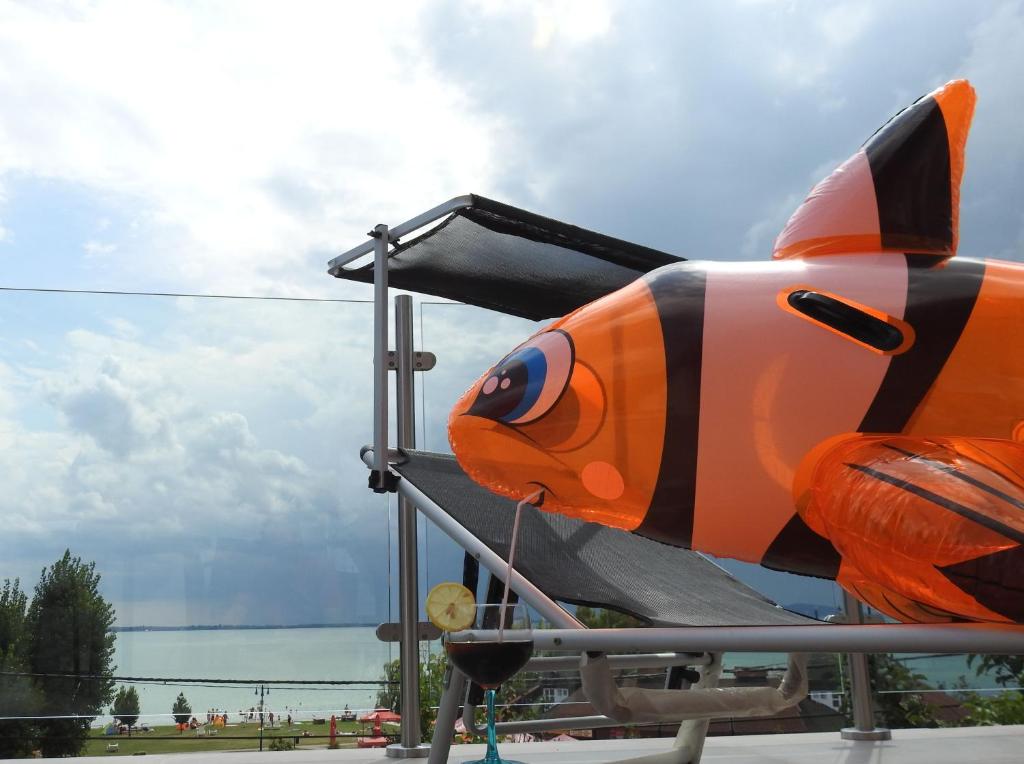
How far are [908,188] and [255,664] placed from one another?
219 centimetres

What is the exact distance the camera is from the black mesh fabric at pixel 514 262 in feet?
4.58

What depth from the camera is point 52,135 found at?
3164mm

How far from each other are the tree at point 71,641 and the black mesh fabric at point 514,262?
1.40 meters

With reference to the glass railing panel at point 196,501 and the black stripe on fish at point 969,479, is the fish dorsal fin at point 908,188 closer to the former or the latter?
the black stripe on fish at point 969,479

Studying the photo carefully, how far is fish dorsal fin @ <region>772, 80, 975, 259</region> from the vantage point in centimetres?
88

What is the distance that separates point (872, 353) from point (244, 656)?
2153 millimetres

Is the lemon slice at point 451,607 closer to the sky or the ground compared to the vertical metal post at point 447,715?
closer to the sky

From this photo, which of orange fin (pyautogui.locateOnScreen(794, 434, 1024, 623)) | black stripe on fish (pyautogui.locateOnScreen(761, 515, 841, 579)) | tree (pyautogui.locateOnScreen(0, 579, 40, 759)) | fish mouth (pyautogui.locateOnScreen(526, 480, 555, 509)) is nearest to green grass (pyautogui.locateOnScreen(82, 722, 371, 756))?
tree (pyautogui.locateOnScreen(0, 579, 40, 759))

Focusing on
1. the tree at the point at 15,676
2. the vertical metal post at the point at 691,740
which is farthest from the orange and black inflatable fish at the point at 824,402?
the tree at the point at 15,676

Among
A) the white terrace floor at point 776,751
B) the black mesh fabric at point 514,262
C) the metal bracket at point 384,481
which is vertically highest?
the black mesh fabric at point 514,262

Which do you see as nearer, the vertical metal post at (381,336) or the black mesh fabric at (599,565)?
the black mesh fabric at (599,565)

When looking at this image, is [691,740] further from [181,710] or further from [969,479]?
[181,710]

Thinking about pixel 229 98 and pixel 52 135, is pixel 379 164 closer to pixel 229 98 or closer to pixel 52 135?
pixel 229 98

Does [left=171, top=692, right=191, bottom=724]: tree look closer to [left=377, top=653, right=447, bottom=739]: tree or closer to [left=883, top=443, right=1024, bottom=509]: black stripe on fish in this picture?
[left=377, top=653, right=447, bottom=739]: tree
